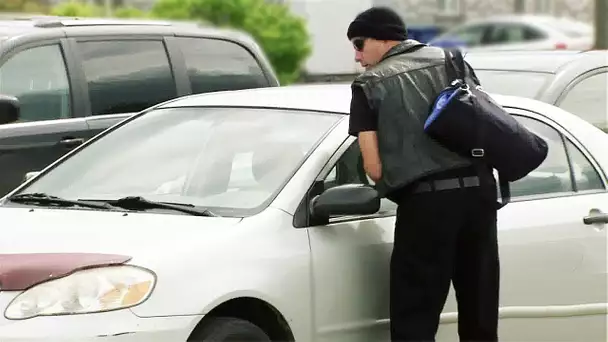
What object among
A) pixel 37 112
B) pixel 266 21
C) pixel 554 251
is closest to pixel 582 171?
pixel 554 251

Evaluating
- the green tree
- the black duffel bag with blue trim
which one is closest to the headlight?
the black duffel bag with blue trim

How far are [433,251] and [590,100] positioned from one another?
4427mm

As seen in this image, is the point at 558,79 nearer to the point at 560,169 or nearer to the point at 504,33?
the point at 504,33

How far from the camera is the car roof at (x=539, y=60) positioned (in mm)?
8547

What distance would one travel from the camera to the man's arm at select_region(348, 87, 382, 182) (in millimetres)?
4516

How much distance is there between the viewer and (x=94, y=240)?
418 cm

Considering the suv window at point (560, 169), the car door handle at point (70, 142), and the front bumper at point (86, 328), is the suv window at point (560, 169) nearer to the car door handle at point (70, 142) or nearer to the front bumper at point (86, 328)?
the front bumper at point (86, 328)

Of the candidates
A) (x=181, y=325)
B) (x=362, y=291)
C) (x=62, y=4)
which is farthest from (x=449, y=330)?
(x=62, y=4)

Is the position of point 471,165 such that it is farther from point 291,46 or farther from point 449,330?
point 291,46

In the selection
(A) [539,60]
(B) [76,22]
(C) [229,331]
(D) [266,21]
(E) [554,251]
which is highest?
(D) [266,21]

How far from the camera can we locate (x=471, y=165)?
4.59m

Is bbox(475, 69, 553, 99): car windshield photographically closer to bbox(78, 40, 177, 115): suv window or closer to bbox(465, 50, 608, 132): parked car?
bbox(465, 50, 608, 132): parked car

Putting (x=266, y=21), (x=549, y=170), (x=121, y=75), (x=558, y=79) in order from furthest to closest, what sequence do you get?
(x=266, y=21) < (x=558, y=79) < (x=121, y=75) < (x=549, y=170)

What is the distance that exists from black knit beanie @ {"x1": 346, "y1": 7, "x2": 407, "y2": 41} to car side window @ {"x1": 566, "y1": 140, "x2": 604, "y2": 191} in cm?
119
